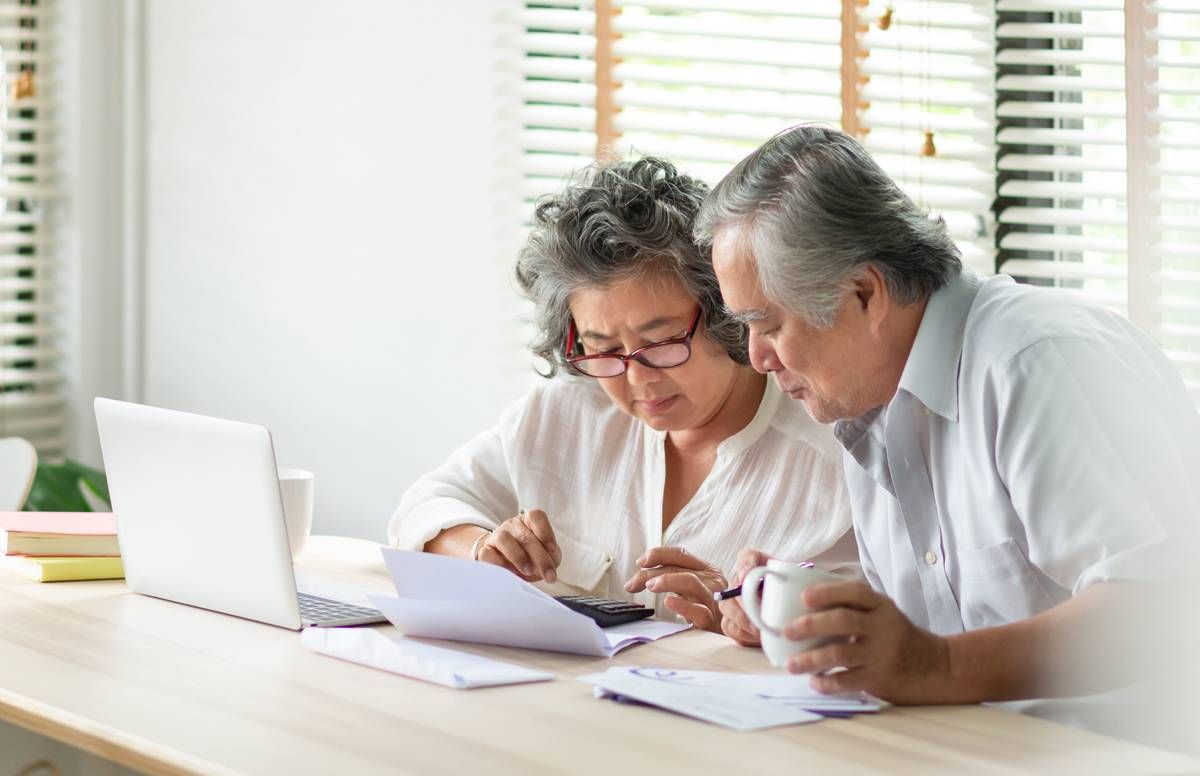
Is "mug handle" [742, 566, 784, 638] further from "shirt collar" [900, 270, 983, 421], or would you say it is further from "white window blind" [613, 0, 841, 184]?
"white window blind" [613, 0, 841, 184]

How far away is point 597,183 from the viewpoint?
2240mm

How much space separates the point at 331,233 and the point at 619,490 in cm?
155

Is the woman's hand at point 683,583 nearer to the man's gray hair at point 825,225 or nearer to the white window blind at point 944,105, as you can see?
the man's gray hair at point 825,225

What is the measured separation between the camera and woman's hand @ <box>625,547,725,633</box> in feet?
5.99

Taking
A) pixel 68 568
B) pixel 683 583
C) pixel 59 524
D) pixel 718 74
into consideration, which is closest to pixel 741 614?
pixel 683 583

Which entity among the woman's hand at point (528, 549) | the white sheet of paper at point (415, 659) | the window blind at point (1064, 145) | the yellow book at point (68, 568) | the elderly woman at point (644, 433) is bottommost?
the white sheet of paper at point (415, 659)

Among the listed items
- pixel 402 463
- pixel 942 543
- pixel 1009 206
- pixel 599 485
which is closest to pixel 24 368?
pixel 402 463

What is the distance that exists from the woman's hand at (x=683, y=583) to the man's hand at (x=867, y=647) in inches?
16.1

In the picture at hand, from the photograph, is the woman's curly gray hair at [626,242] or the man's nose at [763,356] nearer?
the man's nose at [763,356]

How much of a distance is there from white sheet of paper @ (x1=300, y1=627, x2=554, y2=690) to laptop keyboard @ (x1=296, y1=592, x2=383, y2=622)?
0.10 meters

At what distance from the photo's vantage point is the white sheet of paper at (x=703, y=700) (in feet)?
4.54

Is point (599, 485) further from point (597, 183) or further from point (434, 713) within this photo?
point (434, 713)

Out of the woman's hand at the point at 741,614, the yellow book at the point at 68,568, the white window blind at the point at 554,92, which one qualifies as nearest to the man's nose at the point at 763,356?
the woman's hand at the point at 741,614

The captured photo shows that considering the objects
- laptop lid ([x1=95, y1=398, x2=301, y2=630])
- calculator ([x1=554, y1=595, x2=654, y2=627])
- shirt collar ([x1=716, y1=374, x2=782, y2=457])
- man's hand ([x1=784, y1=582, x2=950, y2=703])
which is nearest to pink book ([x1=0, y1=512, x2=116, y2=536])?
laptop lid ([x1=95, y1=398, x2=301, y2=630])
